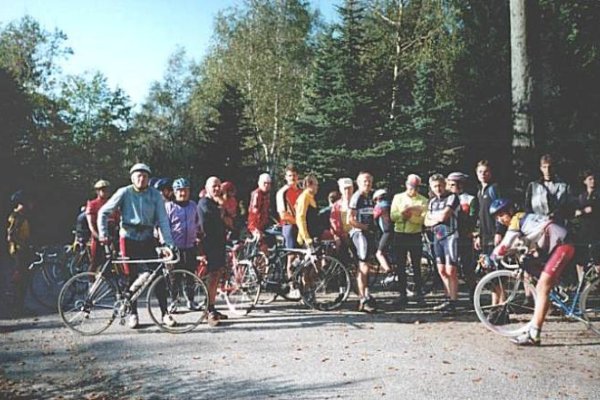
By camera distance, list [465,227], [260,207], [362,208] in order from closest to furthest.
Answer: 1. [465,227]
2. [362,208]
3. [260,207]

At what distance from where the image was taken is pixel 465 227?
28.6ft

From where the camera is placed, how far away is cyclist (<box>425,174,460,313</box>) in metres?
8.52

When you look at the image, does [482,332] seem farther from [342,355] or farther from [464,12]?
[464,12]

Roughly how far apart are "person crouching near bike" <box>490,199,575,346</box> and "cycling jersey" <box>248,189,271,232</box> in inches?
162

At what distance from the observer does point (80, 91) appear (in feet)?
158

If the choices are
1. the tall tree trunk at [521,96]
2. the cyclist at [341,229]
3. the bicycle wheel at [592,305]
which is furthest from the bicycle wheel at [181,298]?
the tall tree trunk at [521,96]

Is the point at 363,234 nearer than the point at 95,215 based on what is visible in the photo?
Yes

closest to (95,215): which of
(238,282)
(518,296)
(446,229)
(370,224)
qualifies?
(238,282)

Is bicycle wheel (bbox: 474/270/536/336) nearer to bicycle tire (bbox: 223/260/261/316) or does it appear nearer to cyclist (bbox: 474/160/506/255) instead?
cyclist (bbox: 474/160/506/255)

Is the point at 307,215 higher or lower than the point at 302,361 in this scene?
higher

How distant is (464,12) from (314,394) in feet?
54.7

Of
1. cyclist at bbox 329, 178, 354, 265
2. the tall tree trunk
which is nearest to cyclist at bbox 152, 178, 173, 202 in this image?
cyclist at bbox 329, 178, 354, 265

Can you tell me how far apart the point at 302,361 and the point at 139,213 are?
2.92 m

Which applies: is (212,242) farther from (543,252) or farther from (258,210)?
(543,252)
